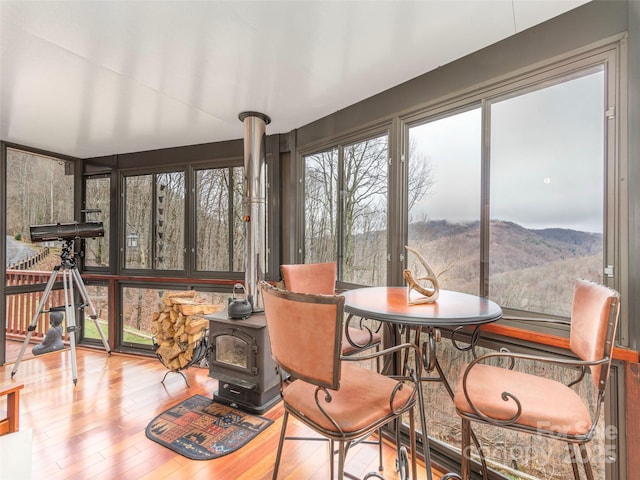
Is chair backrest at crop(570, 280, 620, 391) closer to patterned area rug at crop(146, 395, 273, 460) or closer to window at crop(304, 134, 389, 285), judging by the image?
window at crop(304, 134, 389, 285)

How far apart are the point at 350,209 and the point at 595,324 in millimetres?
1822

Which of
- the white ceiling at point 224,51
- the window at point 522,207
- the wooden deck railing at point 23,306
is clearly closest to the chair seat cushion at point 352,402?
the window at point 522,207

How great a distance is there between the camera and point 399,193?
225cm

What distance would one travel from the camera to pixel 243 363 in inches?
98.3

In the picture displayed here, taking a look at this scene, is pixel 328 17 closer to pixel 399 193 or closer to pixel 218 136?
pixel 399 193

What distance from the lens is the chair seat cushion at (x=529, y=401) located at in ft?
3.48

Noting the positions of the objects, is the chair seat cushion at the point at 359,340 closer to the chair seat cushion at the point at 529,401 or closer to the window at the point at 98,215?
the chair seat cushion at the point at 529,401

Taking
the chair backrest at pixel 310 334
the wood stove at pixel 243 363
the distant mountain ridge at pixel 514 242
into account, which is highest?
the distant mountain ridge at pixel 514 242

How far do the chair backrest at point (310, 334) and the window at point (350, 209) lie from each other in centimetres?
138

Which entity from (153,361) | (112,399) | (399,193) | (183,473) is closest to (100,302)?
(153,361)

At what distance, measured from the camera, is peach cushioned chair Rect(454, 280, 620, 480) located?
3.44 ft

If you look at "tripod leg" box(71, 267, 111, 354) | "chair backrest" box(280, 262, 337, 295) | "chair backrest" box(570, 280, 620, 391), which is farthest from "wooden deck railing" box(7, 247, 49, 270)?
"chair backrest" box(570, 280, 620, 391)

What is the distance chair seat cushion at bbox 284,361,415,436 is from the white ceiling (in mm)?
1780

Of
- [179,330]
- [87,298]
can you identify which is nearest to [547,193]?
[179,330]
